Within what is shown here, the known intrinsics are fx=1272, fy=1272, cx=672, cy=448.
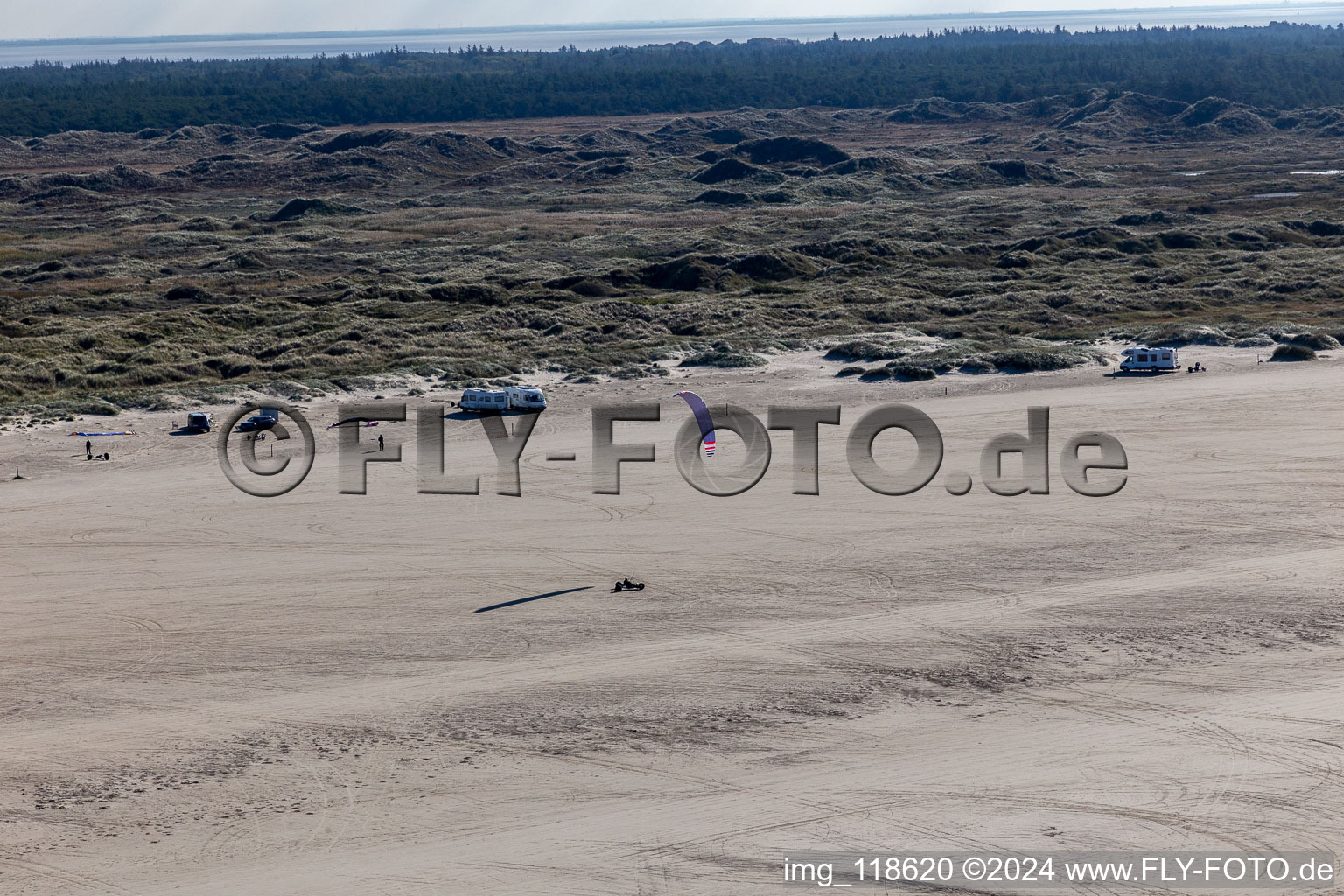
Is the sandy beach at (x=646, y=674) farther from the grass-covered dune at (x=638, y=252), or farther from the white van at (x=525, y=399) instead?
the grass-covered dune at (x=638, y=252)

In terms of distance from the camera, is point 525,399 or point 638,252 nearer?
point 525,399

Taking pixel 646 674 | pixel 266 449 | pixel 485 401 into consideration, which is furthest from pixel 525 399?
pixel 646 674

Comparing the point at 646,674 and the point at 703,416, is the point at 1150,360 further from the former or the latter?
the point at 646,674

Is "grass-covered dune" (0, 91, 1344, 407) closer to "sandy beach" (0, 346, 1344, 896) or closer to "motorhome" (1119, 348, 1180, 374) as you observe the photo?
"motorhome" (1119, 348, 1180, 374)

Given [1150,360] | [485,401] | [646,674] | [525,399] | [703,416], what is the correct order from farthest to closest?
[1150,360] → [525,399] → [485,401] → [703,416] → [646,674]

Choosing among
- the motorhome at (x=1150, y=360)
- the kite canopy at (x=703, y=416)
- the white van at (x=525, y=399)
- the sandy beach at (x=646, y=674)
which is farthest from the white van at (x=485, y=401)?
the motorhome at (x=1150, y=360)
